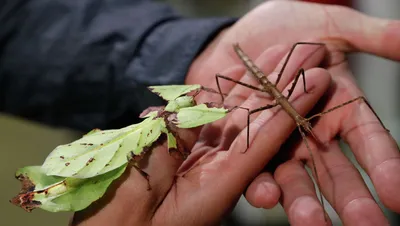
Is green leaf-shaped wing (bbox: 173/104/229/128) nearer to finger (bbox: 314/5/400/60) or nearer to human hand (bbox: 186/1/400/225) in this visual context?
human hand (bbox: 186/1/400/225)

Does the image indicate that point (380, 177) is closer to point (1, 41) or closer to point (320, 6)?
point (320, 6)

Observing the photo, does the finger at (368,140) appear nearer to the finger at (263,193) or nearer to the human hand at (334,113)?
the human hand at (334,113)

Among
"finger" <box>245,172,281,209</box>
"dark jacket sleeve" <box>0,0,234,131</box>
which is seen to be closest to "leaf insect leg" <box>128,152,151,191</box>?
"finger" <box>245,172,281,209</box>

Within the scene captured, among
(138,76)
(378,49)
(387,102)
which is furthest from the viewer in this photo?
(387,102)

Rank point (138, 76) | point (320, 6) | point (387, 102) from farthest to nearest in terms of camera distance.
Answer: point (387, 102)
point (138, 76)
point (320, 6)

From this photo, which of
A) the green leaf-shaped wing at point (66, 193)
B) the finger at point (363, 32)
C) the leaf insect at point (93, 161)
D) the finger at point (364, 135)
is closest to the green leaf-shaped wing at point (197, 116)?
the leaf insect at point (93, 161)

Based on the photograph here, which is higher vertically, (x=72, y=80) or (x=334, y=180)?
(x=72, y=80)

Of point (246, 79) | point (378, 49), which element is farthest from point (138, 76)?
point (378, 49)

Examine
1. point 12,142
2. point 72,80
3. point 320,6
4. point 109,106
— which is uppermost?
point 12,142

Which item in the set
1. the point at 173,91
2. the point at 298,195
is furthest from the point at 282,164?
the point at 173,91
